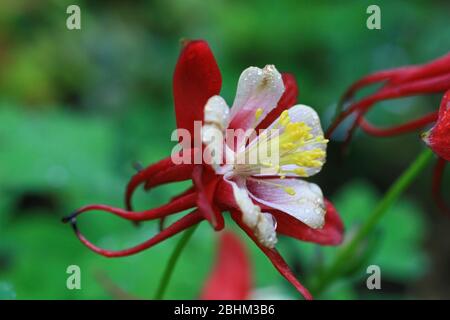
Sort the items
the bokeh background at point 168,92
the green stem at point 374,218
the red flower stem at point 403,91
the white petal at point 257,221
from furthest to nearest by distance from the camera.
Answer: the bokeh background at point 168,92
the green stem at point 374,218
the red flower stem at point 403,91
the white petal at point 257,221

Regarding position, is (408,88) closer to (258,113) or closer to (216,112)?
(258,113)

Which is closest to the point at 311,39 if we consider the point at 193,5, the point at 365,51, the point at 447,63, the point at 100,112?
the point at 365,51

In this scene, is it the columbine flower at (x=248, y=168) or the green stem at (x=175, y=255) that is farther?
the green stem at (x=175, y=255)

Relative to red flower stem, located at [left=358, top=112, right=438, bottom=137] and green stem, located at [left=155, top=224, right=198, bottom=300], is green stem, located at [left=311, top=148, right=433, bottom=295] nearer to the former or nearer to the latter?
red flower stem, located at [left=358, top=112, right=438, bottom=137]

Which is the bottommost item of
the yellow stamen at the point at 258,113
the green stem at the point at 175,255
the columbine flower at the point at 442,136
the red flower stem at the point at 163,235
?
the green stem at the point at 175,255

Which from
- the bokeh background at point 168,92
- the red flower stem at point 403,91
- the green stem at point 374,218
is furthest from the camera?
the bokeh background at point 168,92

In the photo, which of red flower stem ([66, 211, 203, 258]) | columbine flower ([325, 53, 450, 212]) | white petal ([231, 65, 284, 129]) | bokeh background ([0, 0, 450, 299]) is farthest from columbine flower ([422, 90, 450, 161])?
bokeh background ([0, 0, 450, 299])

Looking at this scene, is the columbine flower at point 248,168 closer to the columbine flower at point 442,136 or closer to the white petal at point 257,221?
the white petal at point 257,221

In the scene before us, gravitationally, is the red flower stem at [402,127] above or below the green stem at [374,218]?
above

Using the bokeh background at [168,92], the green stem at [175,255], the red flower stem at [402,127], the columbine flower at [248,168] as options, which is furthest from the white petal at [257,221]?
the bokeh background at [168,92]
